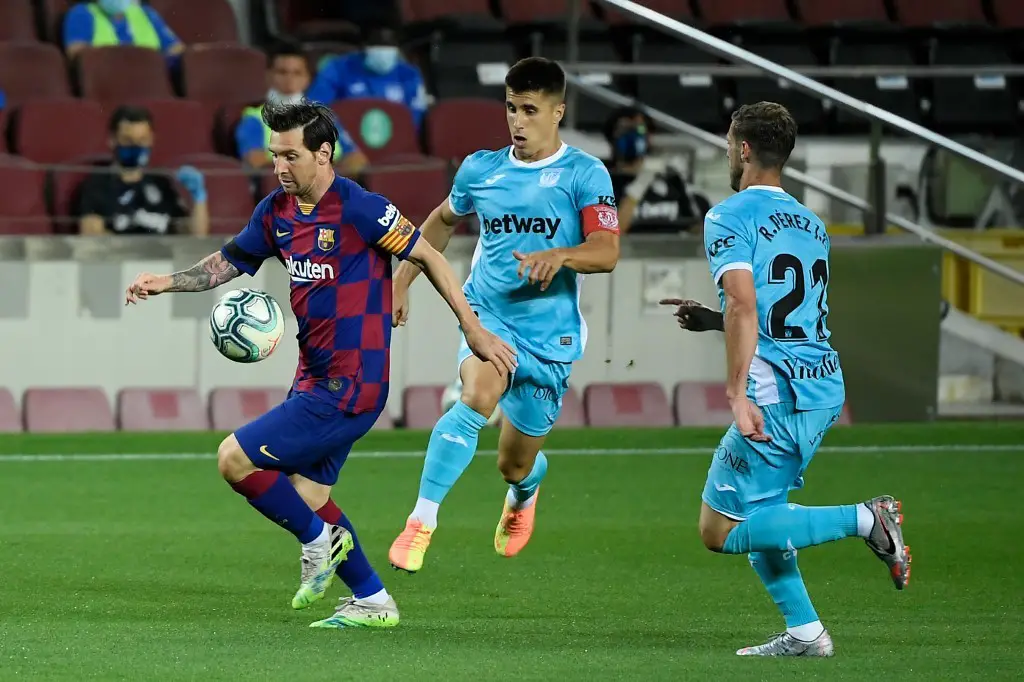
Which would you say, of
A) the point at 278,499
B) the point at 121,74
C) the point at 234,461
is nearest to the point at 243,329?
the point at 234,461

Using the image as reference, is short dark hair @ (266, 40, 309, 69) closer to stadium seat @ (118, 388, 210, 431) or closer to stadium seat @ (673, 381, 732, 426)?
stadium seat @ (118, 388, 210, 431)

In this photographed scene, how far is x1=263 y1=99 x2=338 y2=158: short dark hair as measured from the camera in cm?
625

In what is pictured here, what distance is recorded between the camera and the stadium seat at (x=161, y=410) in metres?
12.2

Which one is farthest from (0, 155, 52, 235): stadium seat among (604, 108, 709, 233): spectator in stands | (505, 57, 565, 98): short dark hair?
(505, 57, 565, 98): short dark hair

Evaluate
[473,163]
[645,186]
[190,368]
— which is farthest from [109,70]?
[473,163]

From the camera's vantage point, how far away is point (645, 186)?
12.9 m

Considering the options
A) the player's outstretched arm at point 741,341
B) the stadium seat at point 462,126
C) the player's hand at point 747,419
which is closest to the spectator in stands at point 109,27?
the stadium seat at point 462,126

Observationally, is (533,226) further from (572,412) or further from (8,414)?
(8,414)

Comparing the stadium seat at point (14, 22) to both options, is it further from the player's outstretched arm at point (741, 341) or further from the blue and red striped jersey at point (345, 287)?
the player's outstretched arm at point (741, 341)

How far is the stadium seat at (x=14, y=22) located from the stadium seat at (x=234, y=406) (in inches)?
151

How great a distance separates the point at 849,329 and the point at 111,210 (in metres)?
5.46

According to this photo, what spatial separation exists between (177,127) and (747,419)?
28.2 feet

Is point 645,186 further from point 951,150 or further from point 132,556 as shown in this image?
point 132,556

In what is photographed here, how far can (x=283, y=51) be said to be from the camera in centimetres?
1332
